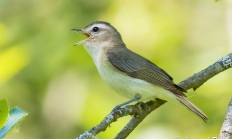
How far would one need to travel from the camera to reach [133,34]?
18.4ft

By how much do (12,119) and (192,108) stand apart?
2.09 meters

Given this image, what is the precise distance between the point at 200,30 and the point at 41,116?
2.48 metres

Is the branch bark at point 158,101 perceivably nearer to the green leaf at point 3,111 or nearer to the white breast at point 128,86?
the white breast at point 128,86

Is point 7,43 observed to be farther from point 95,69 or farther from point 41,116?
point 41,116

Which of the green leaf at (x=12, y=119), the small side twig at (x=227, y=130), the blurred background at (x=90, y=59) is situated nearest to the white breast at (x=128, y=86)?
the blurred background at (x=90, y=59)

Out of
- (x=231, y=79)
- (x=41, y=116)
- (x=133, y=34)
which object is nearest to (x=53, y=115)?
(x=41, y=116)

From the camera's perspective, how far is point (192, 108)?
4184 millimetres

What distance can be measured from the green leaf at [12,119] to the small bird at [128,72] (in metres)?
1.66

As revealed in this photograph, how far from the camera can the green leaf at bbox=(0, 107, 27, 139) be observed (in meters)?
2.39

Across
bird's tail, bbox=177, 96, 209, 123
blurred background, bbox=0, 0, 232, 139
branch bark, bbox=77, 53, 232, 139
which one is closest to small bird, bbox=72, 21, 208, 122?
bird's tail, bbox=177, 96, 209, 123

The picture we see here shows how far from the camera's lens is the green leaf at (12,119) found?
239 cm

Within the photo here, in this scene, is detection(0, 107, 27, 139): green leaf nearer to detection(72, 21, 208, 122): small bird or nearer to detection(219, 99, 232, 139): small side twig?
detection(219, 99, 232, 139): small side twig

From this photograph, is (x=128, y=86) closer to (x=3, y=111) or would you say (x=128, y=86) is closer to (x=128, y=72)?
(x=128, y=72)

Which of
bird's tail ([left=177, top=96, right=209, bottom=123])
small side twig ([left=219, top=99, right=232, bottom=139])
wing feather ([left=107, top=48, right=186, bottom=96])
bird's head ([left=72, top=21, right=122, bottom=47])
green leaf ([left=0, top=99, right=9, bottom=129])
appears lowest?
green leaf ([left=0, top=99, right=9, bottom=129])
